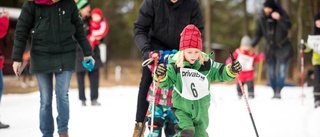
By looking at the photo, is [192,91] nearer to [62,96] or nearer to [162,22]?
[162,22]

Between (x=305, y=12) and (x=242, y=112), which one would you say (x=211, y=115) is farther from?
(x=305, y=12)

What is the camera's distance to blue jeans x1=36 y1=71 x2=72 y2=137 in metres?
4.70

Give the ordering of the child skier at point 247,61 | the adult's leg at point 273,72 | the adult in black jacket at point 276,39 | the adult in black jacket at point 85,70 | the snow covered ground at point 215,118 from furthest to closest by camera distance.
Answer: the child skier at point 247,61 → the adult's leg at point 273,72 → the adult in black jacket at point 276,39 → the adult in black jacket at point 85,70 → the snow covered ground at point 215,118

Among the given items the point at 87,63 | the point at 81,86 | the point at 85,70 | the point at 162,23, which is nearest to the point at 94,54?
the point at 85,70

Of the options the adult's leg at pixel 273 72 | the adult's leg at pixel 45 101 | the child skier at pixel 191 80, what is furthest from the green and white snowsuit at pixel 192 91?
the adult's leg at pixel 273 72

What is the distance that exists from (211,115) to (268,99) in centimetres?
255

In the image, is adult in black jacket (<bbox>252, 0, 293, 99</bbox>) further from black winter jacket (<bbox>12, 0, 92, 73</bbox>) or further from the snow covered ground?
black winter jacket (<bbox>12, 0, 92, 73</bbox>)

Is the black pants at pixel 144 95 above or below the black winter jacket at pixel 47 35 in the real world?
below

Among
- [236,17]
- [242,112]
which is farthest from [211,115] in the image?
[236,17]

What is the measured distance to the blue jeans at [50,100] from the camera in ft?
15.4

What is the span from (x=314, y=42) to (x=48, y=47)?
493 cm

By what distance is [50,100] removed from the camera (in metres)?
4.74

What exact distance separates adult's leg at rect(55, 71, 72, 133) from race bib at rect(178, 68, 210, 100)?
4.66 ft

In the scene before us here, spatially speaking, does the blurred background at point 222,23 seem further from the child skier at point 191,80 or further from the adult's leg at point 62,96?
the child skier at point 191,80
